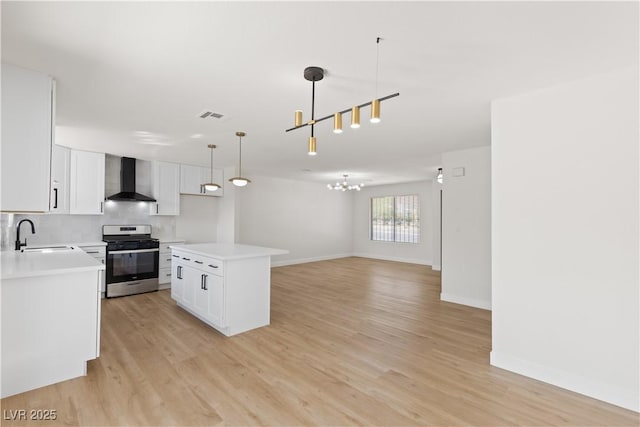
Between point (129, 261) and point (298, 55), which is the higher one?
point (298, 55)

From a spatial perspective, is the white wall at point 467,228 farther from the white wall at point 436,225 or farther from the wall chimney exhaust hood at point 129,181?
the wall chimney exhaust hood at point 129,181

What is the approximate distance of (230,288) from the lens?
11.3 ft

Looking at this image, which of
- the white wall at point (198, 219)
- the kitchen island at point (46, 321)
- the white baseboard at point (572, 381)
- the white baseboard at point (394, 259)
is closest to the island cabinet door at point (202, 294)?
the kitchen island at point (46, 321)

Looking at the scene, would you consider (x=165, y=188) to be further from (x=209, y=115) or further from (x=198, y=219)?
(x=209, y=115)

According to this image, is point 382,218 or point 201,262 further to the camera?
point 382,218

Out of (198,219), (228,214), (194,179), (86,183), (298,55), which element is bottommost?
(198,219)

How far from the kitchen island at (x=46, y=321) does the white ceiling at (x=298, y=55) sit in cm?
152

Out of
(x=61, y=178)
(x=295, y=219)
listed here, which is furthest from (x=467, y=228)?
(x=61, y=178)

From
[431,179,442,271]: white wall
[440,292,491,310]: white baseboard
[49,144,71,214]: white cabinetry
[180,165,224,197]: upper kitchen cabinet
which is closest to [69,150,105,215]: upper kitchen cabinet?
[49,144,71,214]: white cabinetry

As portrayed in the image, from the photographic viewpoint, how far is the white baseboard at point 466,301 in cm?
443

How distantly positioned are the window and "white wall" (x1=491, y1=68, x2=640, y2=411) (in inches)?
252

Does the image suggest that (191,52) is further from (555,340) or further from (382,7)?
(555,340)

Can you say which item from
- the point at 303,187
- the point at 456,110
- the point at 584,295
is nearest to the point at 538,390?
the point at 584,295

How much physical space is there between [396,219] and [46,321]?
8454 millimetres
